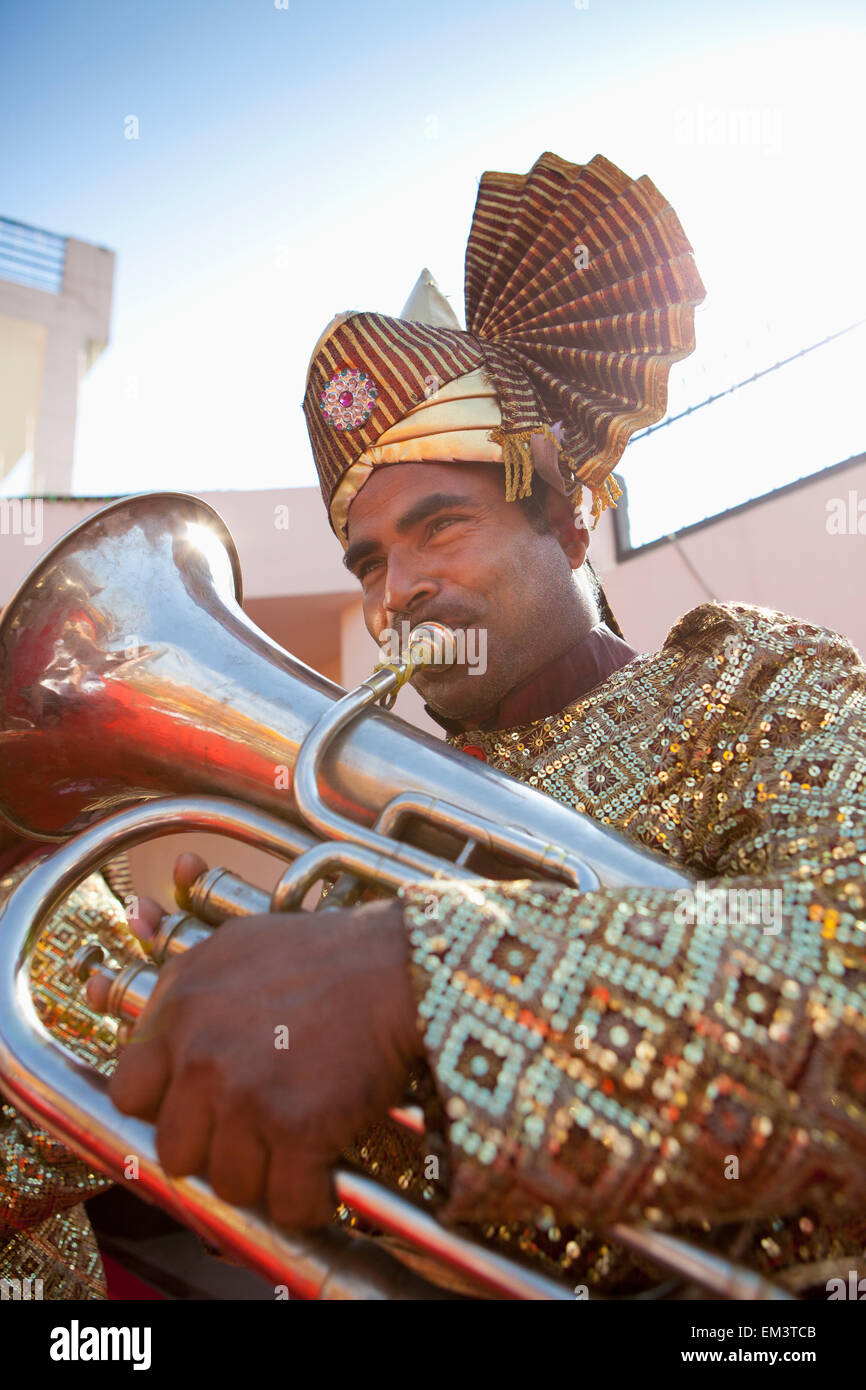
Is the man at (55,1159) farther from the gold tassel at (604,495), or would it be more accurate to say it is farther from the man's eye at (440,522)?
the gold tassel at (604,495)

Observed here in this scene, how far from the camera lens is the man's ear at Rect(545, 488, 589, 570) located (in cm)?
210

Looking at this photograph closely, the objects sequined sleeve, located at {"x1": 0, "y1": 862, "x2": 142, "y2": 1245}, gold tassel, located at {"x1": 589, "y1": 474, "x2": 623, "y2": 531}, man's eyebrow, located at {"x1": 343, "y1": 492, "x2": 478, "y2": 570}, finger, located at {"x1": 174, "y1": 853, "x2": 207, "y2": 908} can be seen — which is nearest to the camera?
finger, located at {"x1": 174, "y1": 853, "x2": 207, "y2": 908}

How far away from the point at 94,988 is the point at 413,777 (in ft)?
1.75

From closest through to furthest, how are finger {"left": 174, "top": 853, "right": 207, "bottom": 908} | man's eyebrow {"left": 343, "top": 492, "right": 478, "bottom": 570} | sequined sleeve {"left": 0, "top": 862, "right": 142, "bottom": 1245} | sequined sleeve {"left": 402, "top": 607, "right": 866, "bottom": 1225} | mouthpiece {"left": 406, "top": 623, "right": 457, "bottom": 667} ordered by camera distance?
sequined sleeve {"left": 402, "top": 607, "right": 866, "bottom": 1225}, finger {"left": 174, "top": 853, "right": 207, "bottom": 908}, mouthpiece {"left": 406, "top": 623, "right": 457, "bottom": 667}, sequined sleeve {"left": 0, "top": 862, "right": 142, "bottom": 1245}, man's eyebrow {"left": 343, "top": 492, "right": 478, "bottom": 570}

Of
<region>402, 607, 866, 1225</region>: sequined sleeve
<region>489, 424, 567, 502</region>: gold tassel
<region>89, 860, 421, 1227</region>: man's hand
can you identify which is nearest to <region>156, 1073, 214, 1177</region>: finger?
<region>89, 860, 421, 1227</region>: man's hand

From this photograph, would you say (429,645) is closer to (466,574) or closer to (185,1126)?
(466,574)

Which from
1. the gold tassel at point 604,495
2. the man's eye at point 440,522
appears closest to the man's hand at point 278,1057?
the man's eye at point 440,522

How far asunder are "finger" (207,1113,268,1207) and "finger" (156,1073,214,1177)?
16 millimetres

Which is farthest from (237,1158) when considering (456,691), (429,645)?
(456,691)

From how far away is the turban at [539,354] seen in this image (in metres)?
2.02

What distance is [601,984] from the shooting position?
0.85 meters

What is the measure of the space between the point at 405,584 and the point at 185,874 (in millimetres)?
905

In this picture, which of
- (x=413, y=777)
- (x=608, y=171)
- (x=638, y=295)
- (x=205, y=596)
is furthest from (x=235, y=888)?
(x=608, y=171)

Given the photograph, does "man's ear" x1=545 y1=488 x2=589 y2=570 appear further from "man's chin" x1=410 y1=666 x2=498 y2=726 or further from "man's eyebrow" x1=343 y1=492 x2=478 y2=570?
"man's chin" x1=410 y1=666 x2=498 y2=726
